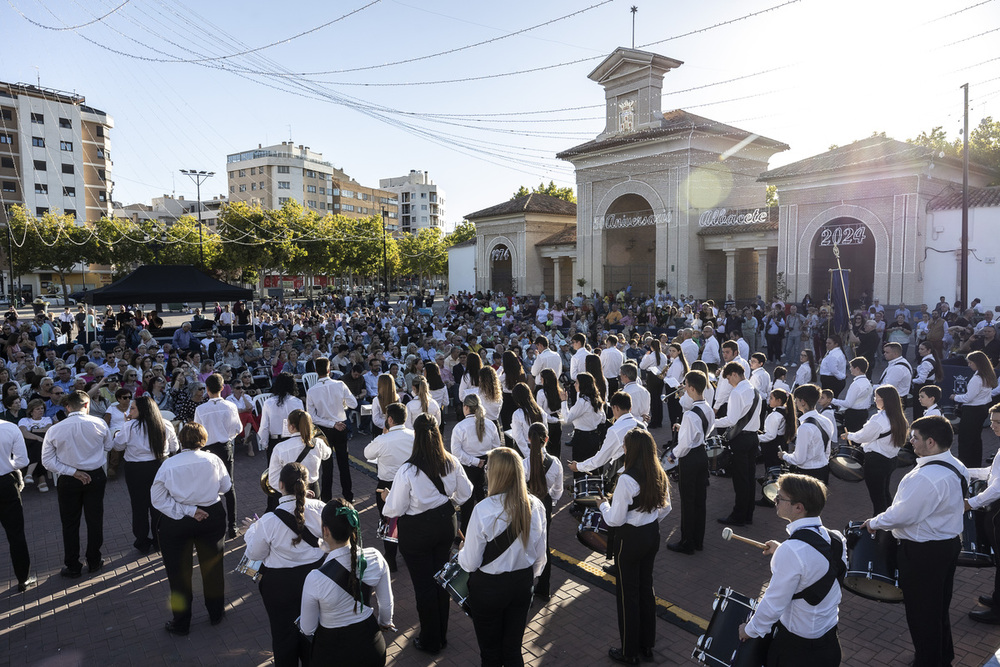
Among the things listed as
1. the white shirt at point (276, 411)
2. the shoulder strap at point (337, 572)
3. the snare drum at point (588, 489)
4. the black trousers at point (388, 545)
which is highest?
the white shirt at point (276, 411)

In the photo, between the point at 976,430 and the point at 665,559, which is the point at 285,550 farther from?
the point at 976,430

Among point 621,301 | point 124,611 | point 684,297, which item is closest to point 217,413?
point 124,611

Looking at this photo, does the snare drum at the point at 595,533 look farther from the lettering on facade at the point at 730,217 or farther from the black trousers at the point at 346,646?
the lettering on facade at the point at 730,217

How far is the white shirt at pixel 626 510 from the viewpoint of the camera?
427 cm

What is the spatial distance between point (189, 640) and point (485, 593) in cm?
301

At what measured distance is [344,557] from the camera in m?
3.44

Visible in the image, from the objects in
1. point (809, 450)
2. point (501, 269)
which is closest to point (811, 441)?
point (809, 450)

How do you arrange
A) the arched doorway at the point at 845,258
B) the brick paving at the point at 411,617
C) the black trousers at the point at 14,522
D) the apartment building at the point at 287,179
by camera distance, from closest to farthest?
the brick paving at the point at 411,617 < the black trousers at the point at 14,522 < the arched doorway at the point at 845,258 < the apartment building at the point at 287,179

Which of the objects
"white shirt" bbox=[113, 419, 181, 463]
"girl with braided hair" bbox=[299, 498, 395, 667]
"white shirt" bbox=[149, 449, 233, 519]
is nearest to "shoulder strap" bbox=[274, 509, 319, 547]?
"girl with braided hair" bbox=[299, 498, 395, 667]

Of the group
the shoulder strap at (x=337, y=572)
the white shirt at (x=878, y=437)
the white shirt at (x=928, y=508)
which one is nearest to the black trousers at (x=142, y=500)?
the shoulder strap at (x=337, y=572)

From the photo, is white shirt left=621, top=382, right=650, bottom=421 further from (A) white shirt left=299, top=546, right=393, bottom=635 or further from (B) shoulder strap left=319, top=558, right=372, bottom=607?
(B) shoulder strap left=319, top=558, right=372, bottom=607

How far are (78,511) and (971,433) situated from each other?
1059cm

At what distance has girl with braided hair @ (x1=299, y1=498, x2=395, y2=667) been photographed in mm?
3404

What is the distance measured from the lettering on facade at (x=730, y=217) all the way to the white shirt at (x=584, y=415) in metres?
25.3
